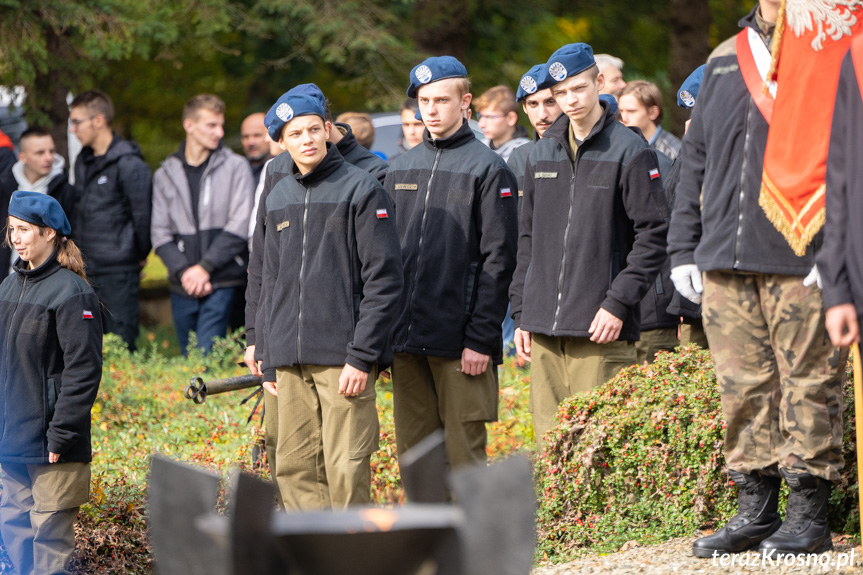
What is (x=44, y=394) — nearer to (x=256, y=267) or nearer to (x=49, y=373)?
(x=49, y=373)

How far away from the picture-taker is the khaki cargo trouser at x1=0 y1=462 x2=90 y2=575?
5.54m

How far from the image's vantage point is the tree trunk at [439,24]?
14.2m

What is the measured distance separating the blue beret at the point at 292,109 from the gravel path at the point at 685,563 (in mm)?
2368

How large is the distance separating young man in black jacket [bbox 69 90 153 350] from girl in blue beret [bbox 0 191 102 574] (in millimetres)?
4731

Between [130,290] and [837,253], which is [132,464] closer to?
[130,290]

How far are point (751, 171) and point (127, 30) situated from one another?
7.60 meters

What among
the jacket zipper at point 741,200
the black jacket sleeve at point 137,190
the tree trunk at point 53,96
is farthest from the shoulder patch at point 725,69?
the tree trunk at point 53,96

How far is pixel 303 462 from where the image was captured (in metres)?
5.29

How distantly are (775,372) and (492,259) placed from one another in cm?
191

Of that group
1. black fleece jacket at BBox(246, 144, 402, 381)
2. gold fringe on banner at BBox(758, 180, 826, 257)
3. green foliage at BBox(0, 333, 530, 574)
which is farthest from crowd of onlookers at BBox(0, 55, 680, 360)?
gold fringe on banner at BBox(758, 180, 826, 257)

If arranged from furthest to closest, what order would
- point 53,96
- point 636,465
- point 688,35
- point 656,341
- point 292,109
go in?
1. point 688,35
2. point 53,96
3. point 656,341
4. point 636,465
5. point 292,109

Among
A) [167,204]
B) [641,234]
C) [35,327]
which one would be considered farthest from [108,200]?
[641,234]

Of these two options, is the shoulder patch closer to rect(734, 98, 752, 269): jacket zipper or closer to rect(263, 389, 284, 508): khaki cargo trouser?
Result: rect(734, 98, 752, 269): jacket zipper

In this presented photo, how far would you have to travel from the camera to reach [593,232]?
552 centimetres
